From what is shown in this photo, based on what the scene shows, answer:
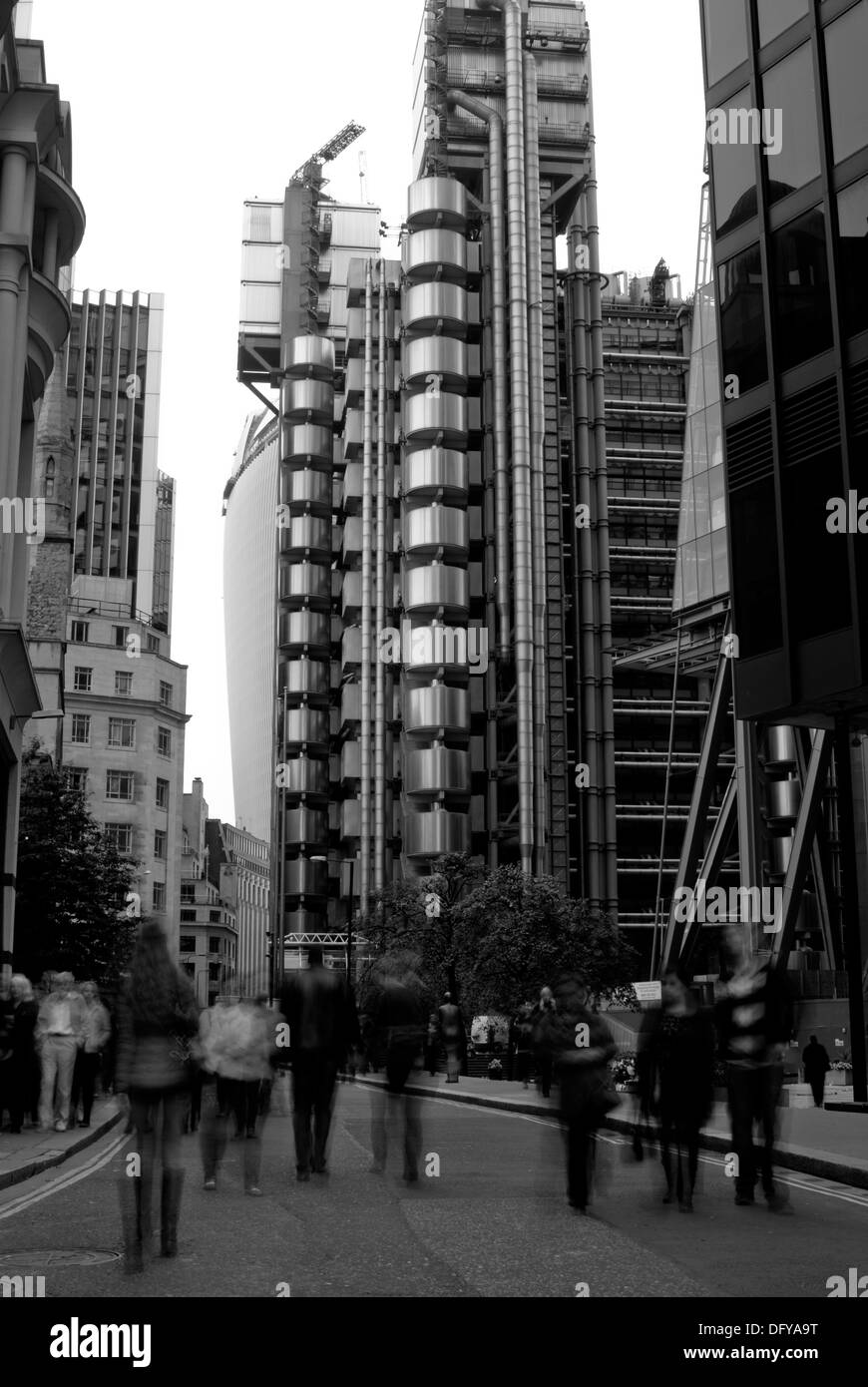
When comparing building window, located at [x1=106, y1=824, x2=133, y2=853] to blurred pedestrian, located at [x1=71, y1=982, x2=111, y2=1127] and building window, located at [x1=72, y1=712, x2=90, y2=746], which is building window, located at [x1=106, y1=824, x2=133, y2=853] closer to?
building window, located at [x1=72, y1=712, x2=90, y2=746]

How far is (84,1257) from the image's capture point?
30.7 feet

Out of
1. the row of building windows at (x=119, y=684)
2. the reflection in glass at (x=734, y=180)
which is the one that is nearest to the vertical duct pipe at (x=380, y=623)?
the row of building windows at (x=119, y=684)

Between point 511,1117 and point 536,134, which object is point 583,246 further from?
point 511,1117

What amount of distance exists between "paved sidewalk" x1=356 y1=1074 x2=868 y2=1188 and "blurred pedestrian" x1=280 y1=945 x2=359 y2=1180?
0.73m

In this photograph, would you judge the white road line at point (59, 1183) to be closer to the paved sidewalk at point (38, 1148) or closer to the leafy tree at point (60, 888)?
the paved sidewalk at point (38, 1148)

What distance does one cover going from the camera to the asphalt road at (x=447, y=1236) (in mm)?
8305

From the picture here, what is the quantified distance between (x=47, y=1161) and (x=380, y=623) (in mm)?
72956

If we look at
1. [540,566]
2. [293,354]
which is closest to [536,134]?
[293,354]

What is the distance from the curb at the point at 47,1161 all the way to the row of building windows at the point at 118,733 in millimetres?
71786

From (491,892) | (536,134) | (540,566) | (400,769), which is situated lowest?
(491,892)

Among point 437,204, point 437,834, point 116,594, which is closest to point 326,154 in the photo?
point 116,594

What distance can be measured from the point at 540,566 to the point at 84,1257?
7514 centimetres

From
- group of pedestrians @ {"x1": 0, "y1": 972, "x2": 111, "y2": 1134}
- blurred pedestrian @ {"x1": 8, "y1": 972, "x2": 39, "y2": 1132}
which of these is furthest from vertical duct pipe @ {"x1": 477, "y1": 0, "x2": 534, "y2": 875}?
blurred pedestrian @ {"x1": 8, "y1": 972, "x2": 39, "y2": 1132}

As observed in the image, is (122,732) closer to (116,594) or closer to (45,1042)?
(116,594)
